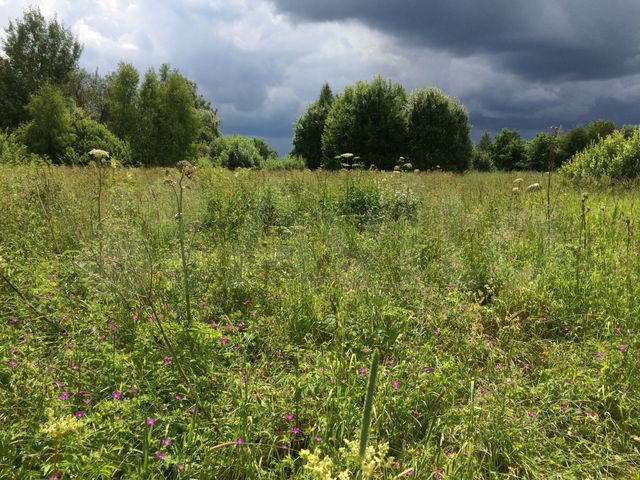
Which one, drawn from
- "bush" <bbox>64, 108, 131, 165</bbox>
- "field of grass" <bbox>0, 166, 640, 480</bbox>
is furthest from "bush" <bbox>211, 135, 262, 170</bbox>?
"field of grass" <bbox>0, 166, 640, 480</bbox>

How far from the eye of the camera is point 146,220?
490 centimetres

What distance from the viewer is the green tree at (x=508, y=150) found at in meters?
63.3

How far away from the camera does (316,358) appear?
2.40 meters

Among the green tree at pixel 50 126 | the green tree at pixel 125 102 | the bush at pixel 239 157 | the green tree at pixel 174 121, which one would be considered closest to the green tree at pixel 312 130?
the bush at pixel 239 157

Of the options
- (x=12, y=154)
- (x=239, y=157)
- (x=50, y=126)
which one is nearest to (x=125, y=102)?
(x=50, y=126)

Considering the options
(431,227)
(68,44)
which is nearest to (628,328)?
(431,227)

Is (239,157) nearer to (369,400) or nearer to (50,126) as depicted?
(50,126)

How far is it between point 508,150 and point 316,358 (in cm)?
7371

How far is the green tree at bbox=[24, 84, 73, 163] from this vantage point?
1970 cm

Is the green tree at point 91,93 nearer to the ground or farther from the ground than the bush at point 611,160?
farther from the ground

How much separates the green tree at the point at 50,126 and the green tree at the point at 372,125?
1666 cm

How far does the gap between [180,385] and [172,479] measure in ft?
1.50

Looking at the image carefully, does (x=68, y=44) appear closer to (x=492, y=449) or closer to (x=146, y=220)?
(x=146, y=220)

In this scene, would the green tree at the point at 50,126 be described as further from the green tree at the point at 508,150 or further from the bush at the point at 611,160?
the green tree at the point at 508,150
